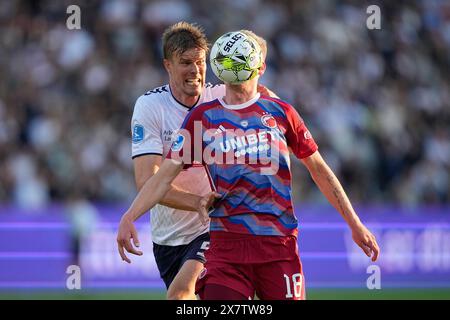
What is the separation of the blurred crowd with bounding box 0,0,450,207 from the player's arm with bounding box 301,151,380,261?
767 cm

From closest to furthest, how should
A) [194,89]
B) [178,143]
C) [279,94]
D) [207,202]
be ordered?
[207,202] → [178,143] → [194,89] → [279,94]

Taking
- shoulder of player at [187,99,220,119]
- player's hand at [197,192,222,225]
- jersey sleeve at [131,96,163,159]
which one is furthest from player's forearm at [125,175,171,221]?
jersey sleeve at [131,96,163,159]

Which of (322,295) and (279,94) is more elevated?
(279,94)

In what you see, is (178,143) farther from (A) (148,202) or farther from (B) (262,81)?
(B) (262,81)

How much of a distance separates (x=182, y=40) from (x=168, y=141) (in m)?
0.77

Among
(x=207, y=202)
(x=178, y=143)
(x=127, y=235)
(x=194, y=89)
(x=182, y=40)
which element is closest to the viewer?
(x=127, y=235)

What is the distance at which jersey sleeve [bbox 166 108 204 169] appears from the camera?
628 centimetres

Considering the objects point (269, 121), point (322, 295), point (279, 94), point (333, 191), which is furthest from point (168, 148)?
point (279, 94)

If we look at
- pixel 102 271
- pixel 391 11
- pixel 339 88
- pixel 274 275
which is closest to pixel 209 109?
pixel 274 275

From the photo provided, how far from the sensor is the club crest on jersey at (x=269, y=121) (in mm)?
6242

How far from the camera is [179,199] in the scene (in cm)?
713

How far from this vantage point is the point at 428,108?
1597 centimetres

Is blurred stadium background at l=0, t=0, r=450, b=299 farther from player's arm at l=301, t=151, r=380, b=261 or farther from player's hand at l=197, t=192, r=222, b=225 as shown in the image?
player's hand at l=197, t=192, r=222, b=225

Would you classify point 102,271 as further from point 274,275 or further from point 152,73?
point 274,275
